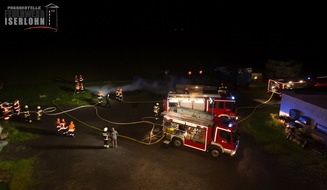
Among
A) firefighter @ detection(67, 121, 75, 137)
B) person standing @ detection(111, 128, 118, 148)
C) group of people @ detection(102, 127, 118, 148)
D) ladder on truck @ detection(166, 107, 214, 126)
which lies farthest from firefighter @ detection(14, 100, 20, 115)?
ladder on truck @ detection(166, 107, 214, 126)

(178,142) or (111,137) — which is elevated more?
(111,137)

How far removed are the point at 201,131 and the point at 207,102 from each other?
499 centimetres

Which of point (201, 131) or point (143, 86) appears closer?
point (201, 131)

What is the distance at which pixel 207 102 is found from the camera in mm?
20188

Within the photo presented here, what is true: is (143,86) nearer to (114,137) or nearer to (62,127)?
(62,127)

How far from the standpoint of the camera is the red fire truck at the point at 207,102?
64.6ft

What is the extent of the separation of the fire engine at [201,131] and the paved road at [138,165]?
58 cm

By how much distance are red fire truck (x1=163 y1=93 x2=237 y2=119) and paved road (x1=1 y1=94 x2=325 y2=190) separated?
2701 millimetres

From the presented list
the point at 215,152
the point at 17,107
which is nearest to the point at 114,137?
the point at 215,152

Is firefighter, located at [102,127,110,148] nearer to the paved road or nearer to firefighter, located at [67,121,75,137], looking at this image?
the paved road

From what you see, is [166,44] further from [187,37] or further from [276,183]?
[276,183]

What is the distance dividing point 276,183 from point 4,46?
6308cm

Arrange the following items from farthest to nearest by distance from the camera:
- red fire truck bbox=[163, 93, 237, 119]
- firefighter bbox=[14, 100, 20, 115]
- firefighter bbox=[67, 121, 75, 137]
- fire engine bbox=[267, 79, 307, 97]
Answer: fire engine bbox=[267, 79, 307, 97] → firefighter bbox=[14, 100, 20, 115] → red fire truck bbox=[163, 93, 237, 119] → firefighter bbox=[67, 121, 75, 137]

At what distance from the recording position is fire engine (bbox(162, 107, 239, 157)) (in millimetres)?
15094
